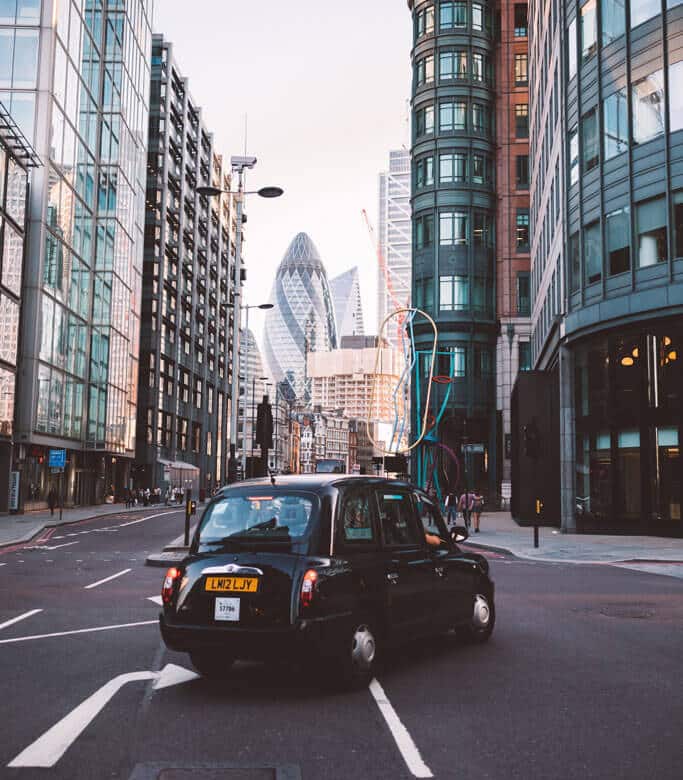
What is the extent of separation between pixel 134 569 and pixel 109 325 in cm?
4635

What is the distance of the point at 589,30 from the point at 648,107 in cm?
517

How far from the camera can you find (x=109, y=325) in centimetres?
6253

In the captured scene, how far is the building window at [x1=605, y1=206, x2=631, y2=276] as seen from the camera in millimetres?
29406

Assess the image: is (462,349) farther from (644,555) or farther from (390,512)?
(390,512)

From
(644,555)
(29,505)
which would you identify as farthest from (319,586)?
(29,505)

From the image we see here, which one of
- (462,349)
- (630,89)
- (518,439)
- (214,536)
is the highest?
(630,89)

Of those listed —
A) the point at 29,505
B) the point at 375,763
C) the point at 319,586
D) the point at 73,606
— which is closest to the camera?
the point at 375,763

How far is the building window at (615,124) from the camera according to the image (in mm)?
30078

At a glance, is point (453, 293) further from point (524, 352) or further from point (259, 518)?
point (259, 518)

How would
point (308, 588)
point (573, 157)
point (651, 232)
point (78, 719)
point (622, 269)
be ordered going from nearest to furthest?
point (78, 719) → point (308, 588) → point (651, 232) → point (622, 269) → point (573, 157)

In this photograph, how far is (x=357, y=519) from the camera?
7.83m

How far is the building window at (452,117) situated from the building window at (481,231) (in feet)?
20.2

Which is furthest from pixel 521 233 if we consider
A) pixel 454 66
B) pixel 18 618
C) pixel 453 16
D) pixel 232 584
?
pixel 232 584

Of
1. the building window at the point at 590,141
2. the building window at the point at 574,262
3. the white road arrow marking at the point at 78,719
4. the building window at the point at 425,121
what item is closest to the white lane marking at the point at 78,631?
the white road arrow marking at the point at 78,719
